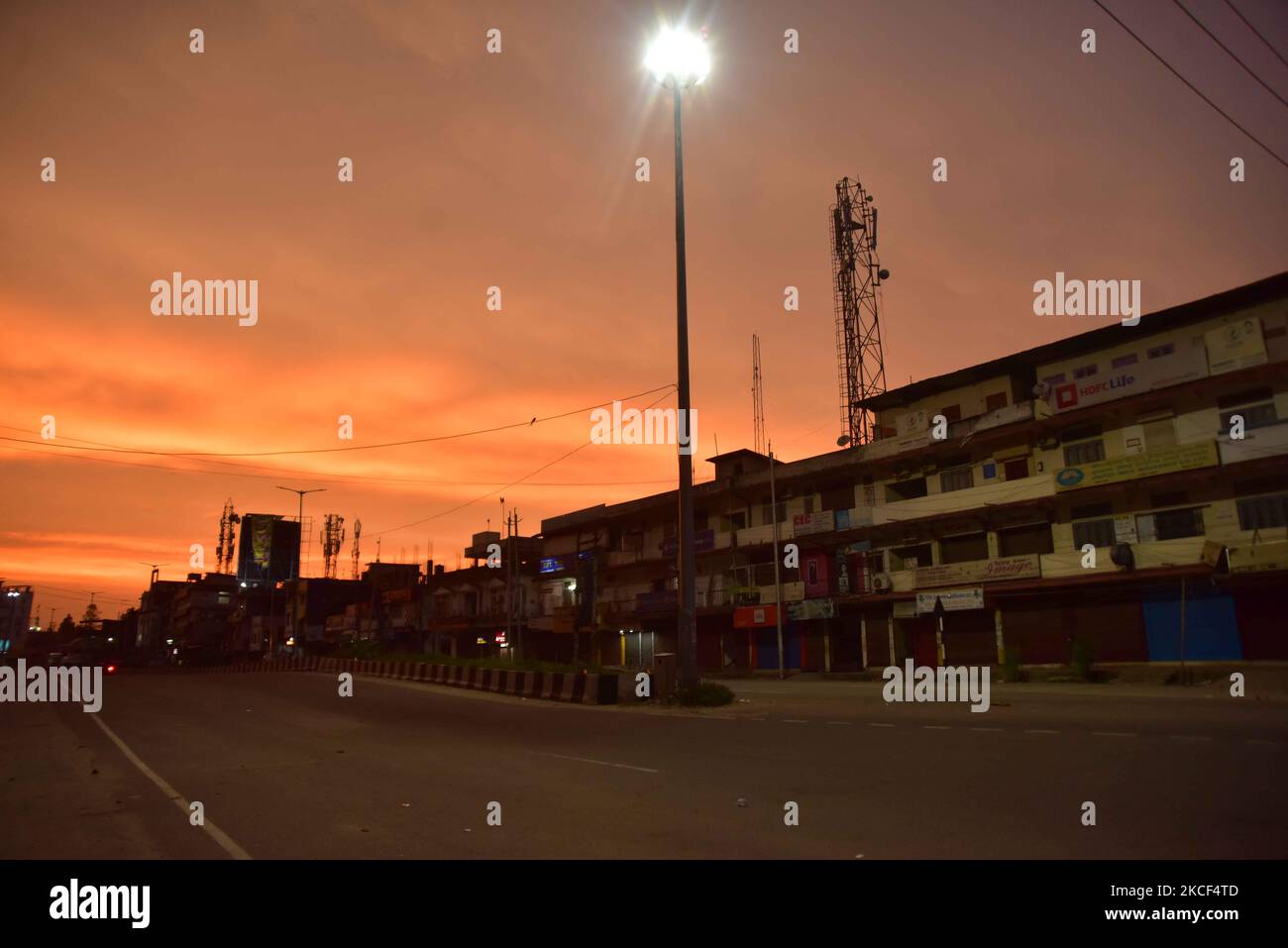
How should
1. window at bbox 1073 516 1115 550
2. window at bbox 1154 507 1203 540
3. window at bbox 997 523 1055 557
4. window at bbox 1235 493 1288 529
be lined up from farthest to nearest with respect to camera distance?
window at bbox 997 523 1055 557
window at bbox 1073 516 1115 550
window at bbox 1154 507 1203 540
window at bbox 1235 493 1288 529

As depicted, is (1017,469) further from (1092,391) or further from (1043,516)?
(1092,391)

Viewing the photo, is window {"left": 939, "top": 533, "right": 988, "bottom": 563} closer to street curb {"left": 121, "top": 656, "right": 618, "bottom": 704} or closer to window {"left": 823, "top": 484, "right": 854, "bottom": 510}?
window {"left": 823, "top": 484, "right": 854, "bottom": 510}

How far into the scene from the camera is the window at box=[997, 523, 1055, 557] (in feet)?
112

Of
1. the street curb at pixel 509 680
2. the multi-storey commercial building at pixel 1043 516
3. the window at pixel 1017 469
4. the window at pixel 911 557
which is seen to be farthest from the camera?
the window at pixel 911 557

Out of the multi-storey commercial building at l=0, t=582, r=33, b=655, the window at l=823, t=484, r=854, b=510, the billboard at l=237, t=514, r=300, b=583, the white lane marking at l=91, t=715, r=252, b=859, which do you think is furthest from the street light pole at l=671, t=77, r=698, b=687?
the multi-storey commercial building at l=0, t=582, r=33, b=655

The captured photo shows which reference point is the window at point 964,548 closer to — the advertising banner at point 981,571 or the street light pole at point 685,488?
the advertising banner at point 981,571

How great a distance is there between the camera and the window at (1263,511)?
27.2 meters

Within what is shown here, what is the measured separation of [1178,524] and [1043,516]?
17.2 feet

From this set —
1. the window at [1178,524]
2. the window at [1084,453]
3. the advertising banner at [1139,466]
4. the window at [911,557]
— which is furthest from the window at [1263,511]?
the window at [911,557]

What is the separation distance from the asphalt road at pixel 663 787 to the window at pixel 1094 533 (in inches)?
671

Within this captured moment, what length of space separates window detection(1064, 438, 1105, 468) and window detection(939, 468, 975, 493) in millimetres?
4410

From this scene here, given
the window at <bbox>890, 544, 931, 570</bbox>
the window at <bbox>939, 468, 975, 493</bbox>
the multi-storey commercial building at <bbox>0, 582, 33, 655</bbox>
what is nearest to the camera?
the window at <bbox>939, 468, 975, 493</bbox>
